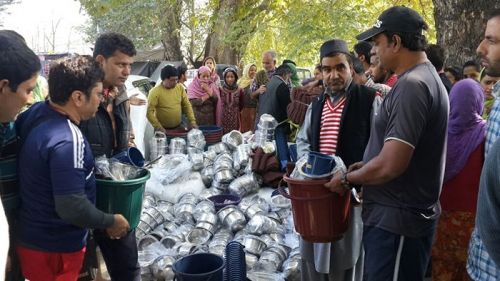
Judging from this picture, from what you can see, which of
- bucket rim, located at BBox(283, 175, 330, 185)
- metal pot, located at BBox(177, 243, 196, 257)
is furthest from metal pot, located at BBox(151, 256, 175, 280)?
bucket rim, located at BBox(283, 175, 330, 185)

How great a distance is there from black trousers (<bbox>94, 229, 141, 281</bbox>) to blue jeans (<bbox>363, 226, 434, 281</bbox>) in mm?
1644

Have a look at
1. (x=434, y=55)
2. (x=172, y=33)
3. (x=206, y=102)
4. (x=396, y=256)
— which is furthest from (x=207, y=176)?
(x=172, y=33)

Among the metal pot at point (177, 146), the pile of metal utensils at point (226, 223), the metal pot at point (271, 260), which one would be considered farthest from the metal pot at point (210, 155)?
the metal pot at point (271, 260)

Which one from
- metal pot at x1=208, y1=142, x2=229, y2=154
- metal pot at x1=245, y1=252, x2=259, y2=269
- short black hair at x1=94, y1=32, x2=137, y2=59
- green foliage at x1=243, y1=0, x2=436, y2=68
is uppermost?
green foliage at x1=243, y1=0, x2=436, y2=68

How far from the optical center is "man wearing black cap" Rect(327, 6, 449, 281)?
2.27 meters

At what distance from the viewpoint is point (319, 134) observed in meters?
3.22

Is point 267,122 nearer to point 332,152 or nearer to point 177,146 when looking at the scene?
point 177,146

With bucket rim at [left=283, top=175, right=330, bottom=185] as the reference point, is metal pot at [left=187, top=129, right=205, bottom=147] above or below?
below

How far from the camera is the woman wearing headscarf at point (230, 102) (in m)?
8.53

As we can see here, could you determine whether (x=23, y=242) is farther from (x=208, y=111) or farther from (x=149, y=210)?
(x=208, y=111)

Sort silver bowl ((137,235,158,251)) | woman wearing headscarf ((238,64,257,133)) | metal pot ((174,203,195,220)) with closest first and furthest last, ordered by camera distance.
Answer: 1. silver bowl ((137,235,158,251))
2. metal pot ((174,203,195,220))
3. woman wearing headscarf ((238,64,257,133))

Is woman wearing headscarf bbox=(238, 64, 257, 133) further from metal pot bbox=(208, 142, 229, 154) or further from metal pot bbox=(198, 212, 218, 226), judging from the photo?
metal pot bbox=(198, 212, 218, 226)

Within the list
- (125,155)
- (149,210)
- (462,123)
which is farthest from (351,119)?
(149,210)

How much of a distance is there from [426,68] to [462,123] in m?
1.36
